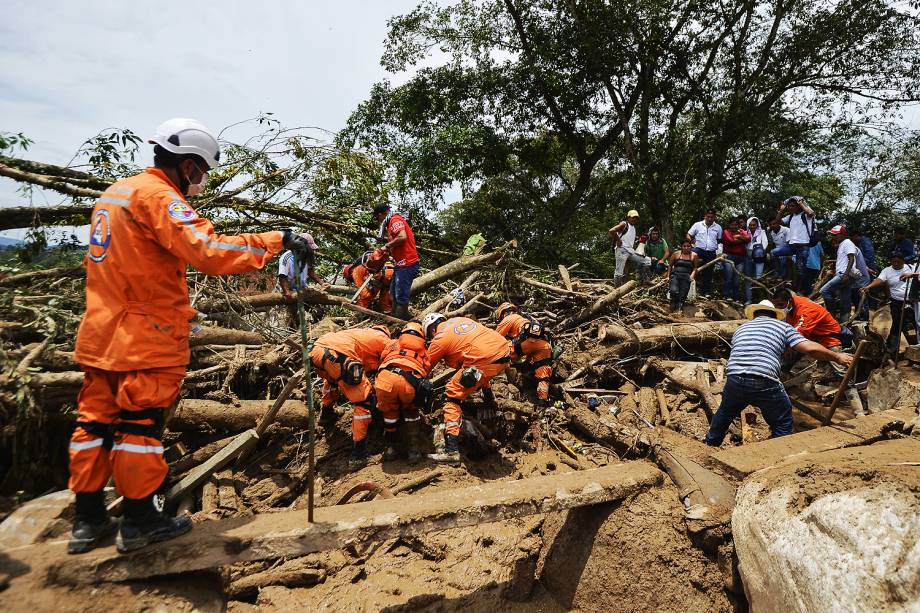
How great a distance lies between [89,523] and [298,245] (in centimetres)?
164

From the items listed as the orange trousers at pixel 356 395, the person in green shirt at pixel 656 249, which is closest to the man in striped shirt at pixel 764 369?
the orange trousers at pixel 356 395

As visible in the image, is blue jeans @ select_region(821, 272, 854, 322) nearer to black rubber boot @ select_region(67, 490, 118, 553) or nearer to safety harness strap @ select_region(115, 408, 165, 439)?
safety harness strap @ select_region(115, 408, 165, 439)

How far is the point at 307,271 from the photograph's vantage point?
107 inches

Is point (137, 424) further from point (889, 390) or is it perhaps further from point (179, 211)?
point (889, 390)

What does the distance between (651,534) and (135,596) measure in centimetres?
269

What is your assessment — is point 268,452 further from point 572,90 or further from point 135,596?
point 572,90

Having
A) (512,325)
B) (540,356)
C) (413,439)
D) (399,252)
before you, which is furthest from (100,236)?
(540,356)

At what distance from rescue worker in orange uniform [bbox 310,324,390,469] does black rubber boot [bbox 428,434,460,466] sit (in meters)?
0.70

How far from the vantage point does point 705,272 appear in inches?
373

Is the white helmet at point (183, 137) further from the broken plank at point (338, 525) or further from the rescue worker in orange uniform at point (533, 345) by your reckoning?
the rescue worker in orange uniform at point (533, 345)

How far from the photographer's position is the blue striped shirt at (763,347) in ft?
13.6

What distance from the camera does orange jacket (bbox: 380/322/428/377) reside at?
4746 millimetres

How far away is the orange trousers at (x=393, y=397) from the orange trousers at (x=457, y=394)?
33cm

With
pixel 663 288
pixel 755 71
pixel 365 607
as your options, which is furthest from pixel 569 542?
pixel 755 71
